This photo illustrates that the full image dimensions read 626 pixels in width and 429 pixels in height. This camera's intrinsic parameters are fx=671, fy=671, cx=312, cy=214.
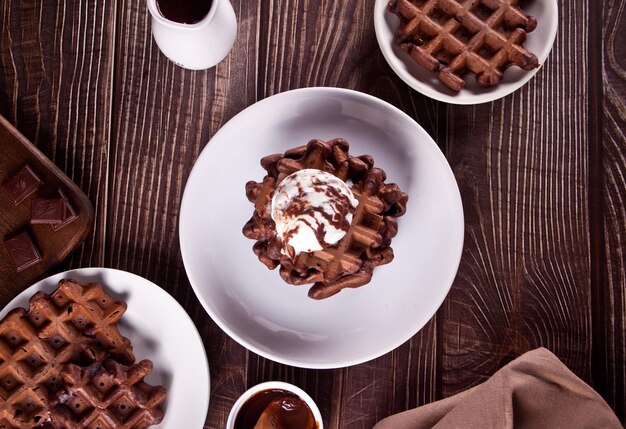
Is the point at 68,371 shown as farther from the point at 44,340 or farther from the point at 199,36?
the point at 199,36

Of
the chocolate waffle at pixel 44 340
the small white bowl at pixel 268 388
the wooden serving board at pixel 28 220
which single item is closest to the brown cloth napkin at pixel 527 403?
the small white bowl at pixel 268 388

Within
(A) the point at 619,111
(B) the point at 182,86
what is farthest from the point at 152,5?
→ (A) the point at 619,111

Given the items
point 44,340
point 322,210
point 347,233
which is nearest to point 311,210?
point 322,210

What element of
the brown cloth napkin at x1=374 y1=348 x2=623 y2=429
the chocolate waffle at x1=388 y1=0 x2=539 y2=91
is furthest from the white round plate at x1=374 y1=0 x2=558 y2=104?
the brown cloth napkin at x1=374 y1=348 x2=623 y2=429

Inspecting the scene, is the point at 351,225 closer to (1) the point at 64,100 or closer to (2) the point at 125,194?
(2) the point at 125,194

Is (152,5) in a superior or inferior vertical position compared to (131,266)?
superior
